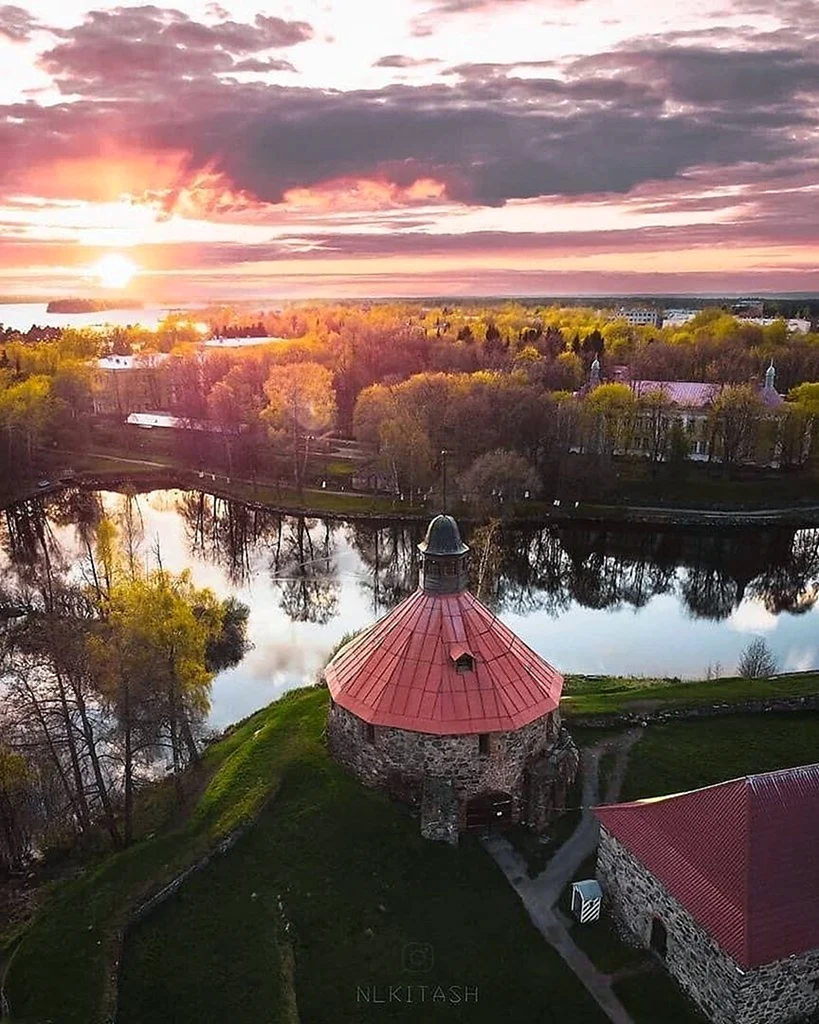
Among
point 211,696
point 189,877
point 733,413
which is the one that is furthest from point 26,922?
point 733,413

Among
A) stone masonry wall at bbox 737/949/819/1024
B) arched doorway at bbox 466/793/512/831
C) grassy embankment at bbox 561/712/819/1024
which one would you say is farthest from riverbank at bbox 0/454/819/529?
stone masonry wall at bbox 737/949/819/1024

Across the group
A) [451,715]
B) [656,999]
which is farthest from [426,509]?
[656,999]

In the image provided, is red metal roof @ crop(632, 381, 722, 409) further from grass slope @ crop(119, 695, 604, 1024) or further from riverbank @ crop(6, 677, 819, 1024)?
grass slope @ crop(119, 695, 604, 1024)

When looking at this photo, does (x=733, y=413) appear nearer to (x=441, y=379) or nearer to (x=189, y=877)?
(x=441, y=379)

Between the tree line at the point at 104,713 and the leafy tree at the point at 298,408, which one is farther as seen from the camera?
the leafy tree at the point at 298,408

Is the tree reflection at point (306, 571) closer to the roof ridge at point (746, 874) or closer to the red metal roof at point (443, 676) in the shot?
the red metal roof at point (443, 676)

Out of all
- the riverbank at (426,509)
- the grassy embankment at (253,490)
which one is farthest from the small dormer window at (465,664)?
the grassy embankment at (253,490)
